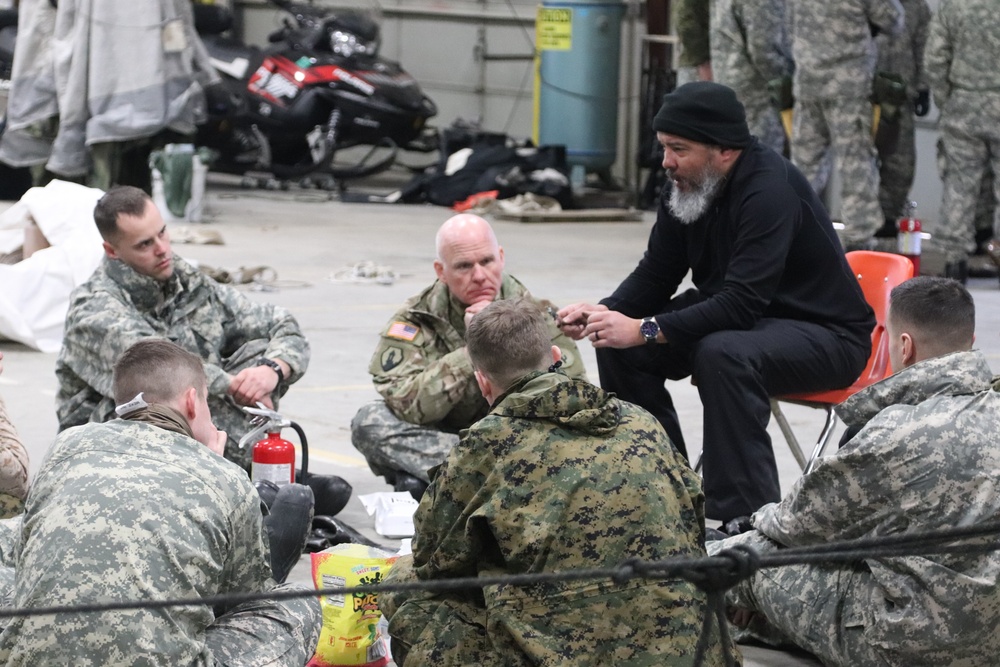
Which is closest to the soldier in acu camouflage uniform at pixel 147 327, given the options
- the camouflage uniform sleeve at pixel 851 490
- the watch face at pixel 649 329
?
the watch face at pixel 649 329

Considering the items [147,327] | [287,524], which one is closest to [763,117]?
[147,327]

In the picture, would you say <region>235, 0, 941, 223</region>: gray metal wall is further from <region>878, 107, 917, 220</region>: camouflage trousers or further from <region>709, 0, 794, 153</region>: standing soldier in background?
<region>878, 107, 917, 220</region>: camouflage trousers

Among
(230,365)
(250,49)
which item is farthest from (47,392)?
(250,49)

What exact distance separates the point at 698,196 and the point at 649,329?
1.55ft

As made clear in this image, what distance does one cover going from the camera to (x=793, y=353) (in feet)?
15.5

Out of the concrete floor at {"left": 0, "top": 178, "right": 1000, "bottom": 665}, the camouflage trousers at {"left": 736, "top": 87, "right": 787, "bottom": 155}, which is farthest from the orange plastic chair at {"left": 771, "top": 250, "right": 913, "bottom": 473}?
the camouflage trousers at {"left": 736, "top": 87, "right": 787, "bottom": 155}

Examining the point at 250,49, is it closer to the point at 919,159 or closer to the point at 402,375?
the point at 919,159

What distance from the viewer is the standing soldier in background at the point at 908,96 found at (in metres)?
10.9

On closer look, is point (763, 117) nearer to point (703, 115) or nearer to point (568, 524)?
point (703, 115)

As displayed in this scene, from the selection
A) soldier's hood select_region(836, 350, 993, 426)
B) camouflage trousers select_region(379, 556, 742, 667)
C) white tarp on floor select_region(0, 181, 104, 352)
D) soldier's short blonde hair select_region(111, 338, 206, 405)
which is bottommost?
white tarp on floor select_region(0, 181, 104, 352)

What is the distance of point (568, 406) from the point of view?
10.0 ft

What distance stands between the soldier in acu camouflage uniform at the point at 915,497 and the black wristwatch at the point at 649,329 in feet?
4.18

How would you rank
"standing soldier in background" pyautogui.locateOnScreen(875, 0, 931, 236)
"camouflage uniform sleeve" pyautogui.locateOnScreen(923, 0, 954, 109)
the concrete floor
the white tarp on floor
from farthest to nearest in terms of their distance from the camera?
1. "standing soldier in background" pyautogui.locateOnScreen(875, 0, 931, 236)
2. "camouflage uniform sleeve" pyautogui.locateOnScreen(923, 0, 954, 109)
3. the white tarp on floor
4. the concrete floor

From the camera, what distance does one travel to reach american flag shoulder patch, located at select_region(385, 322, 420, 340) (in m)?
5.04
